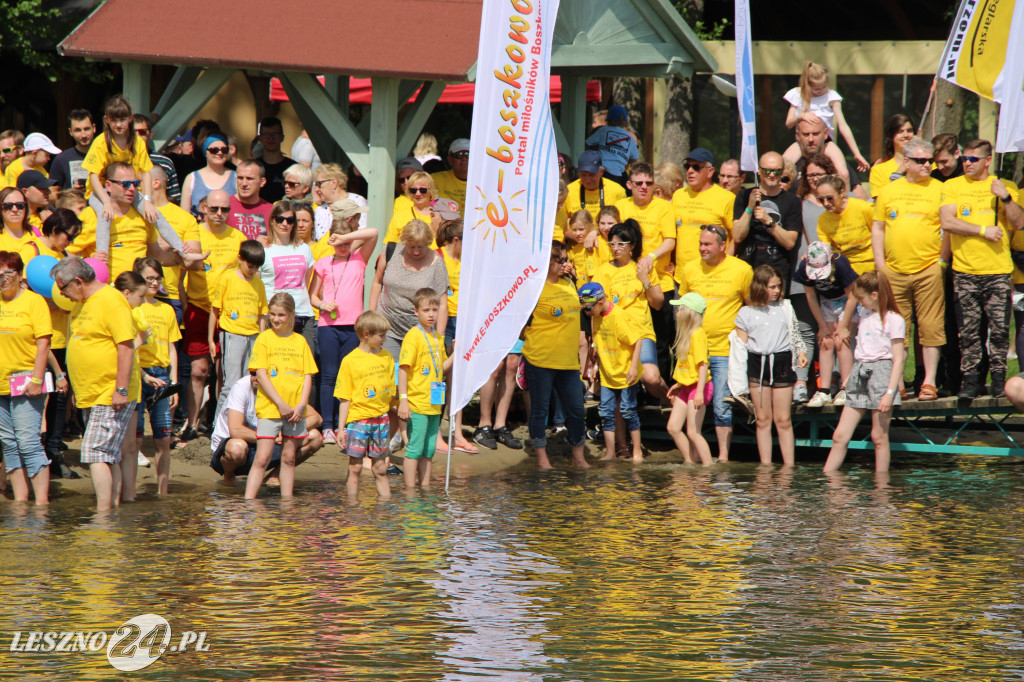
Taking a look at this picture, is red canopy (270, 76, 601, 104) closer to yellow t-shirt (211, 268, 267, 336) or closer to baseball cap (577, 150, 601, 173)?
baseball cap (577, 150, 601, 173)

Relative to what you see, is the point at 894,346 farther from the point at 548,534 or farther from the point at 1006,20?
the point at 548,534

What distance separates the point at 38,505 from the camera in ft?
32.0

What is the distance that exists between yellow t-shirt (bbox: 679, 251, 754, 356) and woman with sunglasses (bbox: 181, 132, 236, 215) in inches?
186

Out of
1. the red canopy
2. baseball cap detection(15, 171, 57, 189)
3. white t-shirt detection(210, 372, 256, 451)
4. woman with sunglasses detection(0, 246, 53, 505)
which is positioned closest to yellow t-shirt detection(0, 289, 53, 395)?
woman with sunglasses detection(0, 246, 53, 505)

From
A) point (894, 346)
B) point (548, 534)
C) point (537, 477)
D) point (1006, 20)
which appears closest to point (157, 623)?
point (548, 534)

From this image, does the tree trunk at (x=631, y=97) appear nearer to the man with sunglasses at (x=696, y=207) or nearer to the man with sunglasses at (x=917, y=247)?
the man with sunglasses at (x=696, y=207)

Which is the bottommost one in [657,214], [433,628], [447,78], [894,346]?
[433,628]

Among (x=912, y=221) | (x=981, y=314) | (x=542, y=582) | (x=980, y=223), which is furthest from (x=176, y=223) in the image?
(x=981, y=314)

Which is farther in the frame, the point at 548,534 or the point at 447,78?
the point at 447,78

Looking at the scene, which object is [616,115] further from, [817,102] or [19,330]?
[19,330]

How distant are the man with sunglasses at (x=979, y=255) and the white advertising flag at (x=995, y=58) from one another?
0.30 m

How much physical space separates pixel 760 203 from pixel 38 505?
6.99m

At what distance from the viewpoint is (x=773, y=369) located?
11.9 meters

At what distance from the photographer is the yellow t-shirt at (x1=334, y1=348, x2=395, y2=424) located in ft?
33.8
